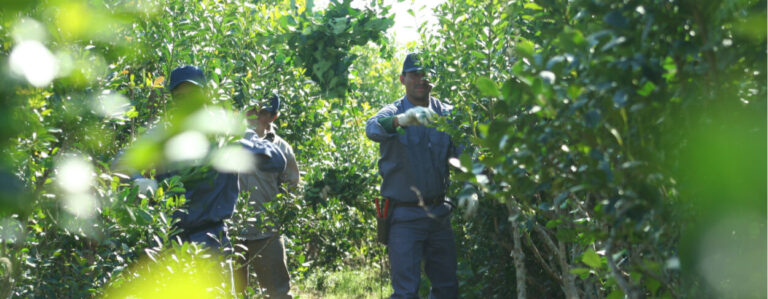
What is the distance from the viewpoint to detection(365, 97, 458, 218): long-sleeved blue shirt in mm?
4535

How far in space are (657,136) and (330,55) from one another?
4247 mm

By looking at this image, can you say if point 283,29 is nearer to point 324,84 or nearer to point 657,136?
point 324,84

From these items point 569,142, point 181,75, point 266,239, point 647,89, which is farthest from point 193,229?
point 647,89

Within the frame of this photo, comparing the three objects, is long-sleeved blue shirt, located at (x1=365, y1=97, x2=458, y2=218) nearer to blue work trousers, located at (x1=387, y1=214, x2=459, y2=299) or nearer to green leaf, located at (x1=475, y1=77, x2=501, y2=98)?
blue work trousers, located at (x1=387, y1=214, x2=459, y2=299)

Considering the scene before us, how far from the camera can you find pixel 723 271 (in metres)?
1.31

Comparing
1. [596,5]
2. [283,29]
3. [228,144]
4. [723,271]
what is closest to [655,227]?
[723,271]

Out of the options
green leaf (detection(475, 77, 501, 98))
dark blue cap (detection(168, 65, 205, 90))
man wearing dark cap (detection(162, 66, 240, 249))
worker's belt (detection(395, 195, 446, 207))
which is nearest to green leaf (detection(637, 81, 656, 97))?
green leaf (detection(475, 77, 501, 98))

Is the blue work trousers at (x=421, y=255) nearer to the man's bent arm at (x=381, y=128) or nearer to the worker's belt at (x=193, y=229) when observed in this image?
the man's bent arm at (x=381, y=128)

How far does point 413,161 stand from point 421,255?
0.70 meters

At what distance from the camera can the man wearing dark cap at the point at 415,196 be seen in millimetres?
4484

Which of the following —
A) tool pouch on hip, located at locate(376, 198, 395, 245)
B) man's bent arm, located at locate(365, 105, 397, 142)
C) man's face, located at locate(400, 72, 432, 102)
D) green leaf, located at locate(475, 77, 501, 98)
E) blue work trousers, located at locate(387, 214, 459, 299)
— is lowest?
blue work trousers, located at locate(387, 214, 459, 299)

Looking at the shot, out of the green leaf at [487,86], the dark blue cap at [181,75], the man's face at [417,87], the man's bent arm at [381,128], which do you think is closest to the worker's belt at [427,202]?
the man's bent arm at [381,128]

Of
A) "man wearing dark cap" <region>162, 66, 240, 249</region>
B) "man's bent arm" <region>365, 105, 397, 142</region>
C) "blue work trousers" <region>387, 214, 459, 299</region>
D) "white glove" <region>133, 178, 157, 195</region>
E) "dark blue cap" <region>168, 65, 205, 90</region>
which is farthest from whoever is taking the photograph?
"blue work trousers" <region>387, 214, 459, 299</region>

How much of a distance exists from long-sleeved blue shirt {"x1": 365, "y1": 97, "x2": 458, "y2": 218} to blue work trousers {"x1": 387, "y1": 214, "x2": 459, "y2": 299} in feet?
0.53
